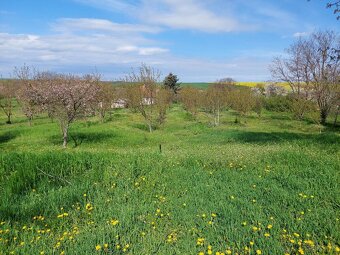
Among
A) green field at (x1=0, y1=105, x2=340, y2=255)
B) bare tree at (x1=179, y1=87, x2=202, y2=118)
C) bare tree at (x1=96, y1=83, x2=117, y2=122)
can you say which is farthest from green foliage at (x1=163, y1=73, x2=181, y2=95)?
green field at (x1=0, y1=105, x2=340, y2=255)

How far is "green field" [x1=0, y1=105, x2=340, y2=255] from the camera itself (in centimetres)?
429

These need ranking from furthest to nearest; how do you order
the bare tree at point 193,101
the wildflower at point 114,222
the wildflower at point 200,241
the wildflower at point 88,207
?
the bare tree at point 193,101 → the wildflower at point 88,207 → the wildflower at point 114,222 → the wildflower at point 200,241

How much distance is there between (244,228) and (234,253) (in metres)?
0.65

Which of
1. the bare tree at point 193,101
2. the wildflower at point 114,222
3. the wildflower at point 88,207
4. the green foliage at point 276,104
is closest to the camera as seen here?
the wildflower at point 114,222

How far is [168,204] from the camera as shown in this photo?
568 cm

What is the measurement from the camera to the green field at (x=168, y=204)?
4.29 metres

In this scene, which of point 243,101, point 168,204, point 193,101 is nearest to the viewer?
point 168,204

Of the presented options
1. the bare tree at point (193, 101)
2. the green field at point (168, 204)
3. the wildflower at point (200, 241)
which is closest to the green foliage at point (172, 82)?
the bare tree at point (193, 101)

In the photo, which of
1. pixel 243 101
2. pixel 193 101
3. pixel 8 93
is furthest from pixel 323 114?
pixel 8 93

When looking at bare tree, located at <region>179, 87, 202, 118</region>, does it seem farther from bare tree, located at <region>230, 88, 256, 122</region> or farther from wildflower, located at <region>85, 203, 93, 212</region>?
wildflower, located at <region>85, 203, 93, 212</region>

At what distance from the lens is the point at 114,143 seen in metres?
21.8

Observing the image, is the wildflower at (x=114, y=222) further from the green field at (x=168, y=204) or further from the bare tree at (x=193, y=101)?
the bare tree at (x=193, y=101)

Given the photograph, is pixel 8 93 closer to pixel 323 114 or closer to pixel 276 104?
pixel 323 114

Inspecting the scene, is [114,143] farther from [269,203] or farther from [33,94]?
[269,203]
